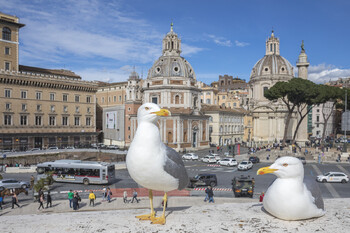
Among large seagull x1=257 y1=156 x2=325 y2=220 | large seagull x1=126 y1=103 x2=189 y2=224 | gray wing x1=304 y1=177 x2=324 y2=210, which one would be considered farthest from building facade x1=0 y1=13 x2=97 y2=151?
gray wing x1=304 y1=177 x2=324 y2=210

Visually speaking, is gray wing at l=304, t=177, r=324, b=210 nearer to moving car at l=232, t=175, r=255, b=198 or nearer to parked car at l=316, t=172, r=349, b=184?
moving car at l=232, t=175, r=255, b=198

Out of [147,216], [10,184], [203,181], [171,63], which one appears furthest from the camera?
[171,63]

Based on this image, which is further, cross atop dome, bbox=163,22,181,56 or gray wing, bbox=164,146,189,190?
cross atop dome, bbox=163,22,181,56

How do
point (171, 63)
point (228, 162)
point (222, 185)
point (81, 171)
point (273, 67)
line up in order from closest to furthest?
point (222, 185)
point (81, 171)
point (228, 162)
point (171, 63)
point (273, 67)

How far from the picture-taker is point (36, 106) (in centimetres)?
5438

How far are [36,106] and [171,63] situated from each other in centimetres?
2604

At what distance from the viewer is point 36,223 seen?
7957mm

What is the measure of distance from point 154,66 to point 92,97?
14.8 metres

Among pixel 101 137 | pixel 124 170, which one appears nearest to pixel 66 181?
pixel 124 170

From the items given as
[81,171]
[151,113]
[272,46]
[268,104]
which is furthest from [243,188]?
[272,46]

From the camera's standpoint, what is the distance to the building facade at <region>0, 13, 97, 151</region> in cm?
5066

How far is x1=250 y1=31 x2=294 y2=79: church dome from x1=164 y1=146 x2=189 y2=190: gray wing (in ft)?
237

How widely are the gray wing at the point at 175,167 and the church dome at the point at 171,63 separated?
5063 cm

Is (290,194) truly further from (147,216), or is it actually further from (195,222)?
(147,216)
